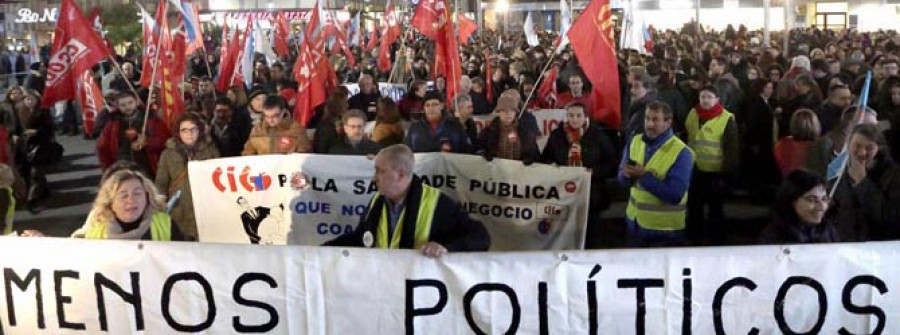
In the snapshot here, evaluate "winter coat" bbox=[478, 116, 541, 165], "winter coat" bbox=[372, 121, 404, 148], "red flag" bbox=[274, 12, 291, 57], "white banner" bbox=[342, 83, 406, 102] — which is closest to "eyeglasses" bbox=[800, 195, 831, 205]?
"winter coat" bbox=[478, 116, 541, 165]

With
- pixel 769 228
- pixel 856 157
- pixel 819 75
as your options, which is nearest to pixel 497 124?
pixel 856 157

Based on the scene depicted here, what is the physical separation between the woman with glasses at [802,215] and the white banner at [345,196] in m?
2.29

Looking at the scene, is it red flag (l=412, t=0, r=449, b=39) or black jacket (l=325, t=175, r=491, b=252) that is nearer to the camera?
black jacket (l=325, t=175, r=491, b=252)

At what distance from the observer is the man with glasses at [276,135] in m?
8.47

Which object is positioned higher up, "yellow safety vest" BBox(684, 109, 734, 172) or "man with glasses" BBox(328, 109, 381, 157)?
"man with glasses" BBox(328, 109, 381, 157)

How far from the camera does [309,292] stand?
463cm

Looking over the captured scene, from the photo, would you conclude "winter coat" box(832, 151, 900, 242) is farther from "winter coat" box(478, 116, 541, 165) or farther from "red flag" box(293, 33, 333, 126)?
"red flag" box(293, 33, 333, 126)

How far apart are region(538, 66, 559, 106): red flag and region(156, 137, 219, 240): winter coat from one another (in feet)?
17.7

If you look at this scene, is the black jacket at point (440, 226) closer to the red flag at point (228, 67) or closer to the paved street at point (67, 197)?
the paved street at point (67, 197)

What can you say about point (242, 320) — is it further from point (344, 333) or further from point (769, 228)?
point (769, 228)

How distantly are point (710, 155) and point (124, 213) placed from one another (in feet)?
16.8

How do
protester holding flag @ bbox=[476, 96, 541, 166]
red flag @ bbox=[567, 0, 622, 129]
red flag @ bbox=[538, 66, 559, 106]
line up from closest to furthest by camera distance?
1. protester holding flag @ bbox=[476, 96, 541, 166]
2. red flag @ bbox=[567, 0, 622, 129]
3. red flag @ bbox=[538, 66, 559, 106]

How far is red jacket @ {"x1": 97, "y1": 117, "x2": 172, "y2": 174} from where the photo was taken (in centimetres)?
920

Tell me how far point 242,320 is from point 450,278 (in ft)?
2.97
